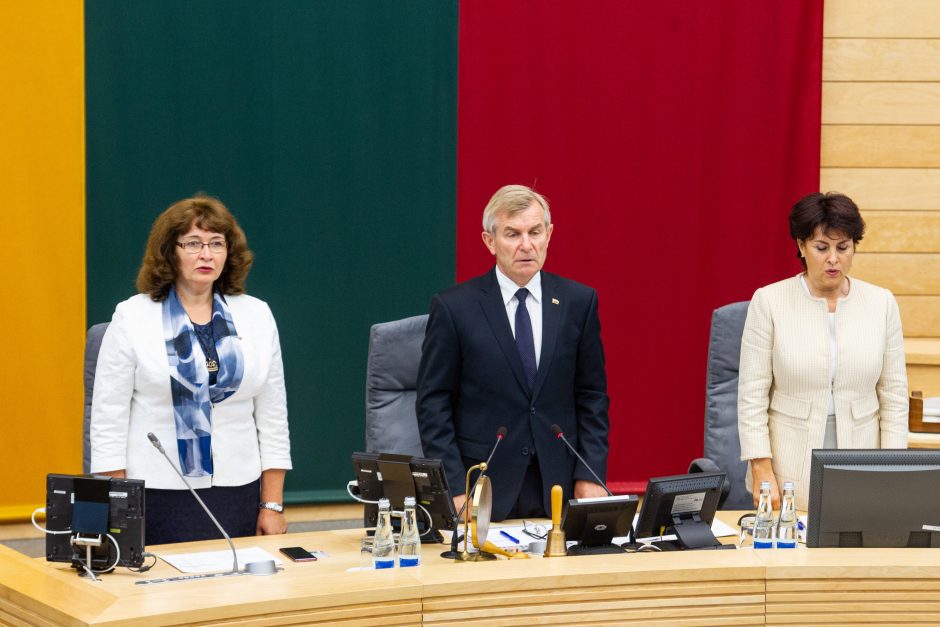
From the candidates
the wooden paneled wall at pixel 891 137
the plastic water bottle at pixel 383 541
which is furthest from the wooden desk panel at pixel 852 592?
the wooden paneled wall at pixel 891 137

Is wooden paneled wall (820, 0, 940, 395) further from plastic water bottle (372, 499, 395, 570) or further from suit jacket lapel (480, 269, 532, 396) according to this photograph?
plastic water bottle (372, 499, 395, 570)

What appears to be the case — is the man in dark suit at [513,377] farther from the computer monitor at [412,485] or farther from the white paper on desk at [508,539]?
the computer monitor at [412,485]

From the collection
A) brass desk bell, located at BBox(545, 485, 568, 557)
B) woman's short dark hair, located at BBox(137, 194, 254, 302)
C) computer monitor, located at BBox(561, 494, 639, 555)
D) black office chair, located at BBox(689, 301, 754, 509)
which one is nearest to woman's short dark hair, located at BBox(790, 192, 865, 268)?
black office chair, located at BBox(689, 301, 754, 509)

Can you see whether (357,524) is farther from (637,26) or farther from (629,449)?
(637,26)

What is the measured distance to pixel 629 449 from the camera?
4742mm

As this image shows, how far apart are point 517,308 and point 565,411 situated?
0.31 meters

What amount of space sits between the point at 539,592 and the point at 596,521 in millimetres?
327

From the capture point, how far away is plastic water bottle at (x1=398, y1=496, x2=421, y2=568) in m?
2.46

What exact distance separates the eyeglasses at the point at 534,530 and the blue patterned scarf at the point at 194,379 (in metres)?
0.80

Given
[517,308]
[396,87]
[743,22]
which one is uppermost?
[743,22]

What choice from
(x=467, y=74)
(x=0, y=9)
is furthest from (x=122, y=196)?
(x=467, y=74)

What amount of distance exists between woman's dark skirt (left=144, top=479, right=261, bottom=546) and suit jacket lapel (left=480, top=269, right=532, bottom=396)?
2.49 ft

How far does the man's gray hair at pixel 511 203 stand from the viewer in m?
3.02

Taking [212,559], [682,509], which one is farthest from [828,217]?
[212,559]
